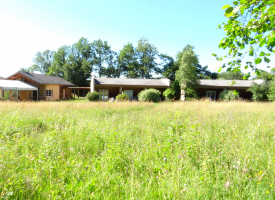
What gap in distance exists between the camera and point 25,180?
7.67 feet

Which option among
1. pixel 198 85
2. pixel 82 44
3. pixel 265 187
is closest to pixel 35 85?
pixel 82 44

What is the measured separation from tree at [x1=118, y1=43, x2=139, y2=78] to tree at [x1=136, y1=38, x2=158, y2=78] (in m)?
1.41

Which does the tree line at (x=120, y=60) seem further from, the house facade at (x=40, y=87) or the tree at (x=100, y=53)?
the house facade at (x=40, y=87)

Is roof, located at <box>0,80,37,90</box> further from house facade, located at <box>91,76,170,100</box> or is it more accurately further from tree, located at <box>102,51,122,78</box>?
tree, located at <box>102,51,122,78</box>

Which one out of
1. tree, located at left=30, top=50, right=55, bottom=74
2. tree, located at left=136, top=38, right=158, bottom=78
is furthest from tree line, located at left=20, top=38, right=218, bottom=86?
tree, located at left=30, top=50, right=55, bottom=74

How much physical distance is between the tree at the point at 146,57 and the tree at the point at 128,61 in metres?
1.41

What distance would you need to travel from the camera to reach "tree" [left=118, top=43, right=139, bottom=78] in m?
44.9

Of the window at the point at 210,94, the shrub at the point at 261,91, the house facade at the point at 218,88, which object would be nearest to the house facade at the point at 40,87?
the house facade at the point at 218,88

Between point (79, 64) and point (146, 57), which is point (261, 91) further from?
point (79, 64)

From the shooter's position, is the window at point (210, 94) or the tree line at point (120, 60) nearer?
the window at point (210, 94)

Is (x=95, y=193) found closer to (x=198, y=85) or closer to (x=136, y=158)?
(x=136, y=158)

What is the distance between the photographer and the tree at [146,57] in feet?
149

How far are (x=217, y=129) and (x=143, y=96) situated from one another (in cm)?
1585

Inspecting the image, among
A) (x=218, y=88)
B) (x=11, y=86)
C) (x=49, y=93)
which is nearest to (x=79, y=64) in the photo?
(x=49, y=93)
